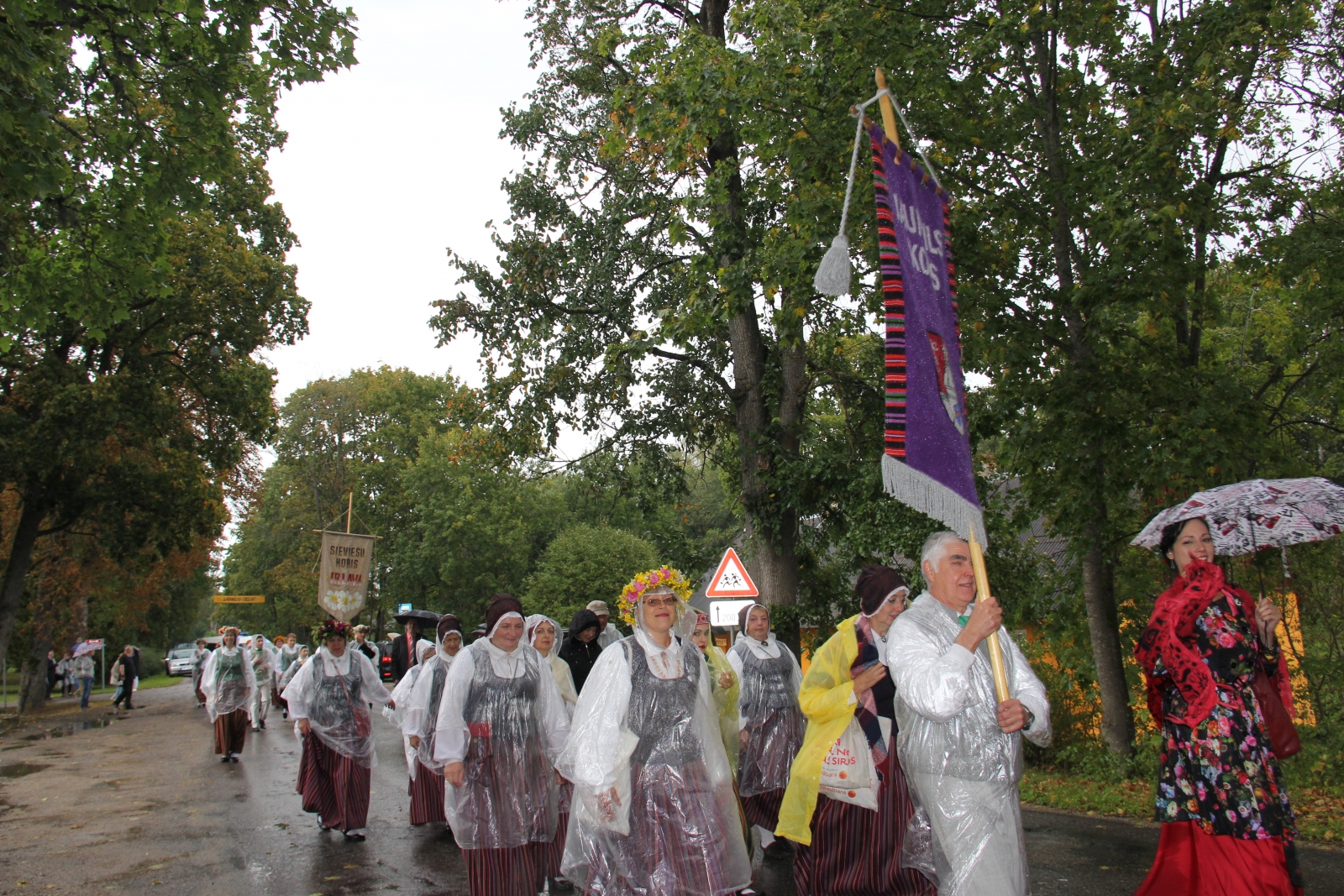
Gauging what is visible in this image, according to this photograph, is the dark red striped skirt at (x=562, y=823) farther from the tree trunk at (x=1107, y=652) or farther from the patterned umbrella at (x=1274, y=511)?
the tree trunk at (x=1107, y=652)

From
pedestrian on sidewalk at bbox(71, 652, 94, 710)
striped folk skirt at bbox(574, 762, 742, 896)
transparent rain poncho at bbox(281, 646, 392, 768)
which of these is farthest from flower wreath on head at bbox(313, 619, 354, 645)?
pedestrian on sidewalk at bbox(71, 652, 94, 710)

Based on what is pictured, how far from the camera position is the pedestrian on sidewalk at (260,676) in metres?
20.2

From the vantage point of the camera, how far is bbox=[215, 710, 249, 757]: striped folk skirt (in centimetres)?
1504

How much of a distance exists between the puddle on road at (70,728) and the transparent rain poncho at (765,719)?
728 inches

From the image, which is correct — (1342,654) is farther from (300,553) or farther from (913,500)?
(300,553)

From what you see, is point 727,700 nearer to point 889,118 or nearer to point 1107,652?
point 889,118

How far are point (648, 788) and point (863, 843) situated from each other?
1.14 metres

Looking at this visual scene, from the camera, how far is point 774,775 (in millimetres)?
7523

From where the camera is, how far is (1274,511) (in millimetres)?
5188

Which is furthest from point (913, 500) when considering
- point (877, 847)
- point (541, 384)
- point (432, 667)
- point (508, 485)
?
point (508, 485)

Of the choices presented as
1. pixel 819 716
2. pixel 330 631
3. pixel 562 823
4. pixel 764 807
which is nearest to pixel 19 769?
pixel 330 631

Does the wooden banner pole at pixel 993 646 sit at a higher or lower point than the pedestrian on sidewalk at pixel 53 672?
higher

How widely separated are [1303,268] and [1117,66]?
8.61ft

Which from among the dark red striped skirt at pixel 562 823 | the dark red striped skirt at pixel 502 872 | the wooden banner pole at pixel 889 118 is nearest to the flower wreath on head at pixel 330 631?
the dark red striped skirt at pixel 562 823
